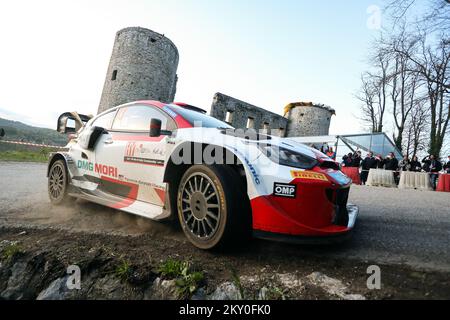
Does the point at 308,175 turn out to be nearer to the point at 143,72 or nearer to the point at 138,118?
the point at 138,118

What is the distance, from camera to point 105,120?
365cm

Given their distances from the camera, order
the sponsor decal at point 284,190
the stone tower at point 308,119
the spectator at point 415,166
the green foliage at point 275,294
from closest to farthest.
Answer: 1. the green foliage at point 275,294
2. the sponsor decal at point 284,190
3. the spectator at point 415,166
4. the stone tower at point 308,119

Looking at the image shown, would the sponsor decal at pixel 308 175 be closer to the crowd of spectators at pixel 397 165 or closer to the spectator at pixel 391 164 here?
the crowd of spectators at pixel 397 165

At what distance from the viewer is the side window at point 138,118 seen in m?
2.88

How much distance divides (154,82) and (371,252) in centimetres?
2362

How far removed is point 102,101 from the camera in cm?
2372

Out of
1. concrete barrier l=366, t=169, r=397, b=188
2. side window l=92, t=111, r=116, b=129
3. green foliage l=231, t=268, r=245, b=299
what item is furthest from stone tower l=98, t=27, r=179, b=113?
green foliage l=231, t=268, r=245, b=299

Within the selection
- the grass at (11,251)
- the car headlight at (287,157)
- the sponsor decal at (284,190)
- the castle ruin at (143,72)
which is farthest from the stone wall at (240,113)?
the grass at (11,251)

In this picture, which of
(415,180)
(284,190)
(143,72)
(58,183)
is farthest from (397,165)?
(143,72)

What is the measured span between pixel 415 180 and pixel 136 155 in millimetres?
11637

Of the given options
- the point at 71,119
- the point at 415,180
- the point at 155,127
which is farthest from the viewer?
the point at 415,180

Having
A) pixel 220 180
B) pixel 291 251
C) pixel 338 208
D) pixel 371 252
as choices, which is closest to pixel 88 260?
pixel 220 180

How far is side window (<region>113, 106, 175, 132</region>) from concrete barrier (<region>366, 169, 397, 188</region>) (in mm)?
10901

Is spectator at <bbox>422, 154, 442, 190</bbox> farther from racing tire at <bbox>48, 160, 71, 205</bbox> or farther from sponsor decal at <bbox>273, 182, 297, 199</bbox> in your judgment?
racing tire at <bbox>48, 160, 71, 205</bbox>
